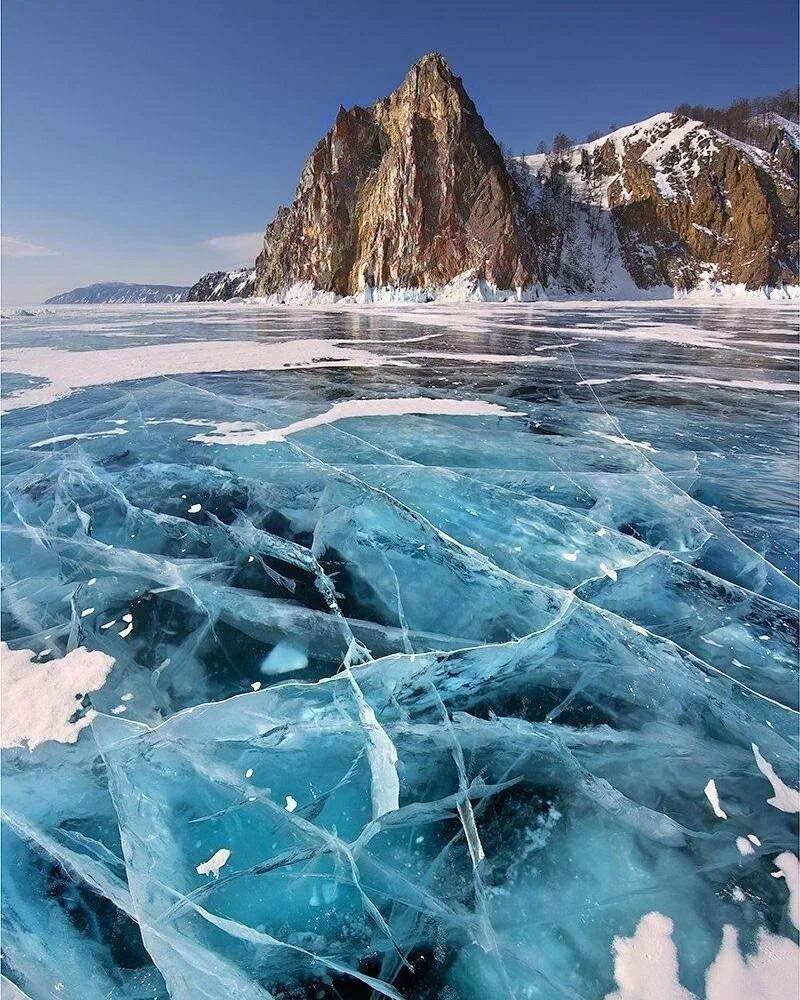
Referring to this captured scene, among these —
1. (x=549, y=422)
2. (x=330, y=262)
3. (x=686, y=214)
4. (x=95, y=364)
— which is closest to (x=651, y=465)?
(x=549, y=422)

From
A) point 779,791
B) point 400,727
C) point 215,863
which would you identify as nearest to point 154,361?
point 400,727

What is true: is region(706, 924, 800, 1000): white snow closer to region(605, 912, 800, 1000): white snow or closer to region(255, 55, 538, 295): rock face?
region(605, 912, 800, 1000): white snow

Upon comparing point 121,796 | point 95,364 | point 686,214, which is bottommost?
point 121,796

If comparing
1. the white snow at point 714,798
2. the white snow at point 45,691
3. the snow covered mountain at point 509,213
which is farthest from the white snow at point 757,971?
the snow covered mountain at point 509,213

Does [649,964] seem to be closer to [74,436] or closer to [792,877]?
[792,877]

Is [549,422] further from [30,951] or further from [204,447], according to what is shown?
[30,951]

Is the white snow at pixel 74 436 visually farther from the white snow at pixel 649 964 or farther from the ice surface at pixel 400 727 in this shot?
the white snow at pixel 649 964

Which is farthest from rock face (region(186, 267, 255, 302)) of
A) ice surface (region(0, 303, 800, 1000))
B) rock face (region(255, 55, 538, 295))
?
ice surface (region(0, 303, 800, 1000))
